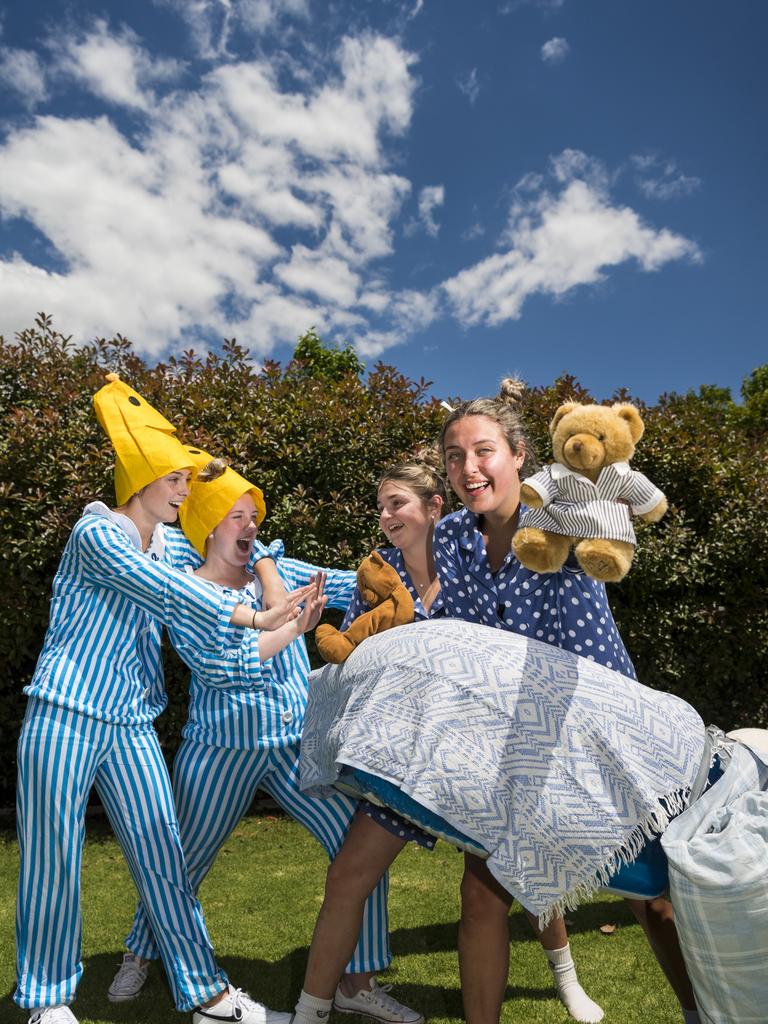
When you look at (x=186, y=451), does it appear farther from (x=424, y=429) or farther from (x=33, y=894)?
(x=424, y=429)

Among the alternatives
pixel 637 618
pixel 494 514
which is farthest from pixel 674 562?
pixel 494 514

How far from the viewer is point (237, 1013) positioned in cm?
279

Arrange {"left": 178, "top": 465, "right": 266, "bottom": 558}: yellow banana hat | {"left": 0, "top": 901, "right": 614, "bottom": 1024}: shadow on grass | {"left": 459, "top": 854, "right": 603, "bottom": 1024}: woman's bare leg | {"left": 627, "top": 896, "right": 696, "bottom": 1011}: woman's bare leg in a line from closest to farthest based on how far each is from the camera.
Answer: {"left": 459, "top": 854, "right": 603, "bottom": 1024}: woman's bare leg
{"left": 627, "top": 896, "right": 696, "bottom": 1011}: woman's bare leg
{"left": 0, "top": 901, "right": 614, "bottom": 1024}: shadow on grass
{"left": 178, "top": 465, "right": 266, "bottom": 558}: yellow banana hat

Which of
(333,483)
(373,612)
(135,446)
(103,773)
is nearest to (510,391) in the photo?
(373,612)

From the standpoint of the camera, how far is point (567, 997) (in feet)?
10.1

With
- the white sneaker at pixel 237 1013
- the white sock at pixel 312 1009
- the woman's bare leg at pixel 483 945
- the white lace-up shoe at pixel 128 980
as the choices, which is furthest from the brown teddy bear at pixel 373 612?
the white lace-up shoe at pixel 128 980

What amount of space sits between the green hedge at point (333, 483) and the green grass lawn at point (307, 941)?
1512 millimetres

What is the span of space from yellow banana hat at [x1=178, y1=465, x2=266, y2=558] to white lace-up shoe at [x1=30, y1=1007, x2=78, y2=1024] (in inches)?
66.0

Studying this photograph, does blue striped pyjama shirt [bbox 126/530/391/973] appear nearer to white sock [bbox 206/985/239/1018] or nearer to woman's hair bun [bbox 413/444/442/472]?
white sock [bbox 206/985/239/1018]

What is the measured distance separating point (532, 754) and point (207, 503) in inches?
68.2

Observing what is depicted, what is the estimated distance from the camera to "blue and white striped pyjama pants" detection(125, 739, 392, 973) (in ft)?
9.78

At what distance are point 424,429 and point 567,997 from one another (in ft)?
12.4

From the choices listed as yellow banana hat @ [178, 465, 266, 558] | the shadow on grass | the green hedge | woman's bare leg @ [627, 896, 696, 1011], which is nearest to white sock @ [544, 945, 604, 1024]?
the shadow on grass

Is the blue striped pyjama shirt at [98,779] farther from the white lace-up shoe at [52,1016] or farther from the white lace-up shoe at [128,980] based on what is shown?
the white lace-up shoe at [128,980]
